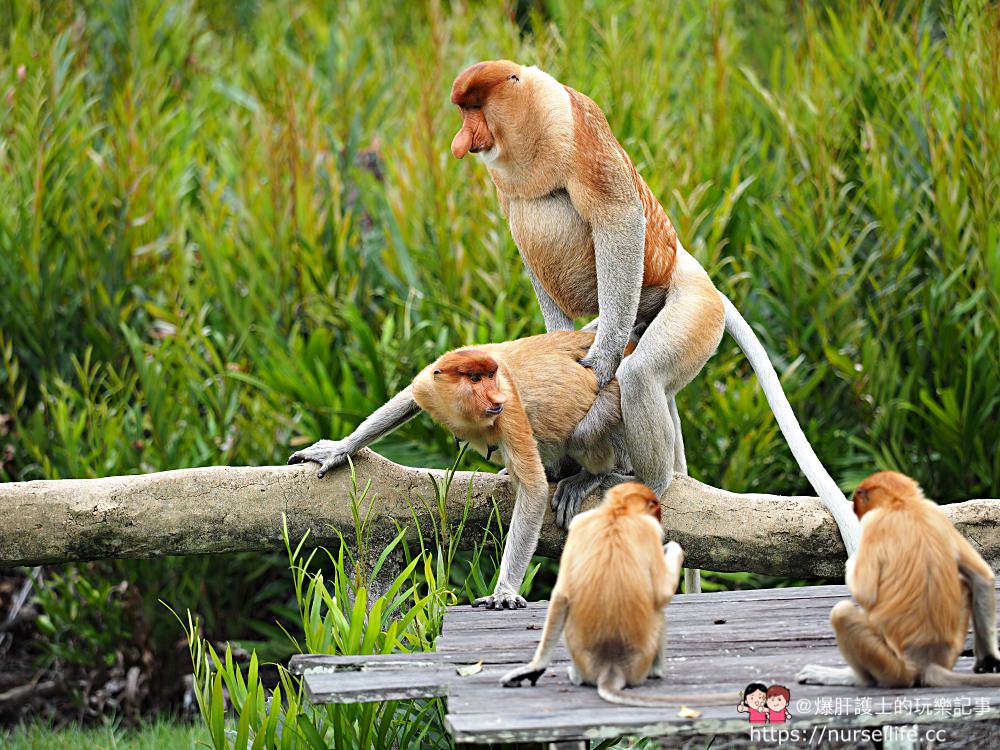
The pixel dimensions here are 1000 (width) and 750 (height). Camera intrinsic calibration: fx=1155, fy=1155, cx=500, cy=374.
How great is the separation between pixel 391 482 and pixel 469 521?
28 cm

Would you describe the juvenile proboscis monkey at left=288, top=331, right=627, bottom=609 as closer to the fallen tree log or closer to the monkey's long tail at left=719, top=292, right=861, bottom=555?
the fallen tree log

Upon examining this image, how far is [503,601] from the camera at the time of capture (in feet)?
10.0

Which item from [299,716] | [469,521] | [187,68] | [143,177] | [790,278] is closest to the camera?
[299,716]

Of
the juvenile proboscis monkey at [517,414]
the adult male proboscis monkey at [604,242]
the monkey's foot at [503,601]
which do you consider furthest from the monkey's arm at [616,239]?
the monkey's foot at [503,601]

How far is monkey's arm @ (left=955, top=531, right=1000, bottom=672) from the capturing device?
2.20 meters

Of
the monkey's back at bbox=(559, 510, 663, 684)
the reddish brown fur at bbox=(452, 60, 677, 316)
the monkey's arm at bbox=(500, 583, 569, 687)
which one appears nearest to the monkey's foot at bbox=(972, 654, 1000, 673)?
the monkey's back at bbox=(559, 510, 663, 684)

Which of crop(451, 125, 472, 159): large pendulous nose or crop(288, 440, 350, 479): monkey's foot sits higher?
crop(451, 125, 472, 159): large pendulous nose

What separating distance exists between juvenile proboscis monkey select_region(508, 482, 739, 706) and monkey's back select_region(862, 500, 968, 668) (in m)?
0.39

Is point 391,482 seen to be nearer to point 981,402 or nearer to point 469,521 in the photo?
point 469,521

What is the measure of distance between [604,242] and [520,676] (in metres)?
1.46

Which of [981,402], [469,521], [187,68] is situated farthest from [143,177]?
[981,402]

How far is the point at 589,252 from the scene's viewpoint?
3443 millimetres

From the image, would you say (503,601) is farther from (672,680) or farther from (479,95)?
(479,95)

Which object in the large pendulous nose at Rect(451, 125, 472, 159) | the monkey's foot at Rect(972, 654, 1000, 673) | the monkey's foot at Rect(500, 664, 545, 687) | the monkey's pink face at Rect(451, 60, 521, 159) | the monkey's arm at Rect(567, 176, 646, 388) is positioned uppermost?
the monkey's pink face at Rect(451, 60, 521, 159)
